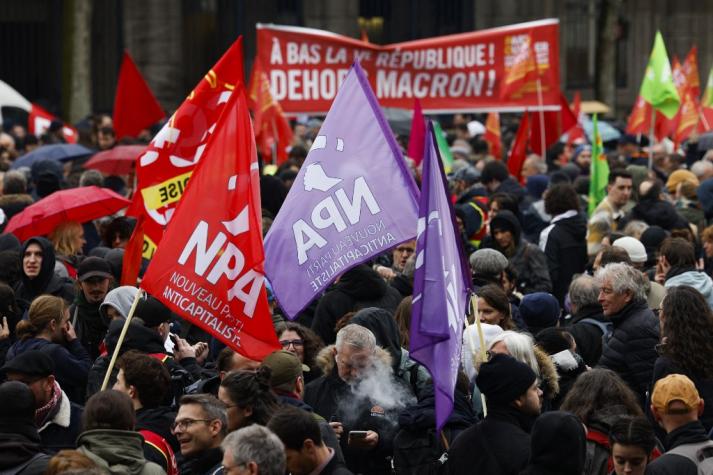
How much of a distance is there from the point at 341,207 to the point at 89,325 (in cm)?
198

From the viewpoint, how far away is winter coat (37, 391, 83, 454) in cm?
716

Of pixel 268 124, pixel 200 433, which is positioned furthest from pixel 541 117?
pixel 200 433

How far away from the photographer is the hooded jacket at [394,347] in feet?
25.7

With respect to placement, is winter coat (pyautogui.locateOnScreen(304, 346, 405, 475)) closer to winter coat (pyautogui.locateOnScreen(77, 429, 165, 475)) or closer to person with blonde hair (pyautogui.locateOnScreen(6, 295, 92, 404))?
person with blonde hair (pyautogui.locateOnScreen(6, 295, 92, 404))

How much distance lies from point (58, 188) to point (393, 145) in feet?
20.3

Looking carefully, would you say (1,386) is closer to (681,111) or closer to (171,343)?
(171,343)

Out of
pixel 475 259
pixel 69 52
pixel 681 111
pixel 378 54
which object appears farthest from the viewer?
pixel 69 52

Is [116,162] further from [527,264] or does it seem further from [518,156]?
[527,264]

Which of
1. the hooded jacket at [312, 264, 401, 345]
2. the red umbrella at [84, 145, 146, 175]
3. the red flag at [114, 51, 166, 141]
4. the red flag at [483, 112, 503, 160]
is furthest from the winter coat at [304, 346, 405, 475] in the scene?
the red flag at [483, 112, 503, 160]

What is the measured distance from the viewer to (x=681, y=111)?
19.9 meters

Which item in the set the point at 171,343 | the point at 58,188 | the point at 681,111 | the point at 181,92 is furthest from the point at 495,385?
the point at 181,92

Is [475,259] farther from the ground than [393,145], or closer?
closer

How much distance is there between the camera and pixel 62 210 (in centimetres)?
1125

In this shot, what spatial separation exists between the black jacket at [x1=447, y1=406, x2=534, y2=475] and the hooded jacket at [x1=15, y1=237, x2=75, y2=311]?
13.3ft
